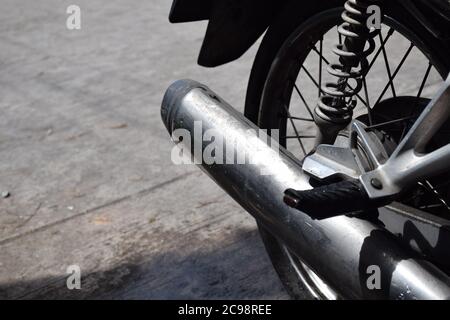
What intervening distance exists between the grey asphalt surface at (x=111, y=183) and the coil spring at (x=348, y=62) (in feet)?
2.70

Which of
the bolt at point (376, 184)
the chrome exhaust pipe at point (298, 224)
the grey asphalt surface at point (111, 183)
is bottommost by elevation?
the grey asphalt surface at point (111, 183)

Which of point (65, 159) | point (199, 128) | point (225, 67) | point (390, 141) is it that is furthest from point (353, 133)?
point (225, 67)

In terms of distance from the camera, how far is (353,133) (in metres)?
1.74

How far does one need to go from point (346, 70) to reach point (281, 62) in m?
0.35

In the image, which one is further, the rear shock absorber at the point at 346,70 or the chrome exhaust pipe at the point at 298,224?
the rear shock absorber at the point at 346,70

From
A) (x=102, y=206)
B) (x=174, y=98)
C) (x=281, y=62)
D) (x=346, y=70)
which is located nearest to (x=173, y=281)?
(x=102, y=206)

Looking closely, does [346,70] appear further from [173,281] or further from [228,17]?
[173,281]

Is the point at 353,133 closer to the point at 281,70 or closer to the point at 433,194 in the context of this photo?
the point at 433,194

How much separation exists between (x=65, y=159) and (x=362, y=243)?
203 centimetres

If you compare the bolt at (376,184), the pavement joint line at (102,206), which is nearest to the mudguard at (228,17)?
the bolt at (376,184)

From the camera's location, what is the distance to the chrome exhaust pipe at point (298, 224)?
5.06 ft

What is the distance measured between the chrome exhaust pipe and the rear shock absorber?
14cm

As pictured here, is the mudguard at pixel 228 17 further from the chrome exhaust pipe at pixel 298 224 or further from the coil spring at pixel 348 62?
the coil spring at pixel 348 62

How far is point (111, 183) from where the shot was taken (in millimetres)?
3172
